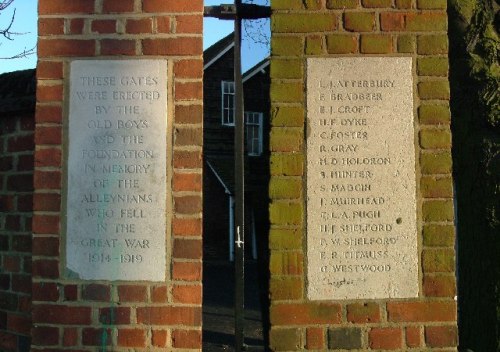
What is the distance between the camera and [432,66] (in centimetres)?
261

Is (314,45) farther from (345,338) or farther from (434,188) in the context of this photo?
→ (345,338)

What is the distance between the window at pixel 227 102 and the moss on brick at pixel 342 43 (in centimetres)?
2193

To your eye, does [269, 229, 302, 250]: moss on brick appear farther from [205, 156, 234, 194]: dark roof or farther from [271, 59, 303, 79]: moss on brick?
[205, 156, 234, 194]: dark roof

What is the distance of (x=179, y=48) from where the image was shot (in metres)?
2.68

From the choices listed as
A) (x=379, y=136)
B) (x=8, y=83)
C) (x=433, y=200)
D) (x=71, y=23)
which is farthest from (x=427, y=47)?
(x=8, y=83)

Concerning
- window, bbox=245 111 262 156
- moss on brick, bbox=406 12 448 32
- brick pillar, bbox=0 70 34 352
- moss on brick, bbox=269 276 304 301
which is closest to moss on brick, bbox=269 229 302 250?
moss on brick, bbox=269 276 304 301

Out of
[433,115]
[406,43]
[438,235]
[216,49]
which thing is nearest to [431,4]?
[406,43]

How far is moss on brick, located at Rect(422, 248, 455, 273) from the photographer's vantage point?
8.30 ft

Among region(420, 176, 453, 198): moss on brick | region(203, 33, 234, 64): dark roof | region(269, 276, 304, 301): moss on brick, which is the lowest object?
region(269, 276, 304, 301): moss on brick

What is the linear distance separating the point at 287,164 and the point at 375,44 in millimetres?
606

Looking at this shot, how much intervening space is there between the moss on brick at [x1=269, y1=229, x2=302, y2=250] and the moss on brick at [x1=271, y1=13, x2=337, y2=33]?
2.65 ft

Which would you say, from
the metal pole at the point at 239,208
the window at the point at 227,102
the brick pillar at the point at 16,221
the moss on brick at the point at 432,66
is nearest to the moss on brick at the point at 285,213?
the metal pole at the point at 239,208

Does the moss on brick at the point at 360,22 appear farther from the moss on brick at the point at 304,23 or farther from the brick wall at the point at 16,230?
the brick wall at the point at 16,230

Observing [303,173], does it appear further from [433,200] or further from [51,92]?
[51,92]
